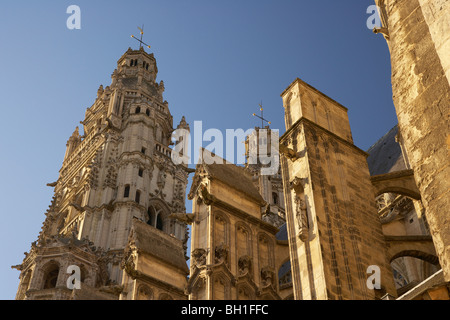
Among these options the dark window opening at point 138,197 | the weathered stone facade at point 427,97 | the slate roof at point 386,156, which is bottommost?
the weathered stone facade at point 427,97

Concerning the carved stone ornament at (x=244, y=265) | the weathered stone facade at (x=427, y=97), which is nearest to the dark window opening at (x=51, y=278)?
the carved stone ornament at (x=244, y=265)

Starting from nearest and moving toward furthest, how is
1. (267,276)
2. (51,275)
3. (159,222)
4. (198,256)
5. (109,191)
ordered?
(198,256)
(267,276)
(51,275)
(109,191)
(159,222)

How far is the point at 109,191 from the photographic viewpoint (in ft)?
128

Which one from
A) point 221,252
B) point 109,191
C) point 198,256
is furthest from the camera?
point 109,191

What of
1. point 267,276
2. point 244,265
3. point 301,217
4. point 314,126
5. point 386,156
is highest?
point 386,156

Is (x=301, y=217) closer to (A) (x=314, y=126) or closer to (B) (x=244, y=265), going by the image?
(A) (x=314, y=126)

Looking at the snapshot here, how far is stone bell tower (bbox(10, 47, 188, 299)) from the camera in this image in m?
33.9

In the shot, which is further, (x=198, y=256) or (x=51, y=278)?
(x=51, y=278)

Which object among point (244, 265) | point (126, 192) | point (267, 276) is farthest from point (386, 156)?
point (126, 192)

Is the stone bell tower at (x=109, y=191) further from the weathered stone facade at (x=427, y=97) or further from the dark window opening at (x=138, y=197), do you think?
the weathered stone facade at (x=427, y=97)

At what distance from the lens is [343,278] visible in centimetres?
951

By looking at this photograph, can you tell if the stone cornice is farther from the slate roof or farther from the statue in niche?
the slate roof

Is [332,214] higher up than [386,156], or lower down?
lower down

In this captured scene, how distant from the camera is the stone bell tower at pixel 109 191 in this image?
33.9m
